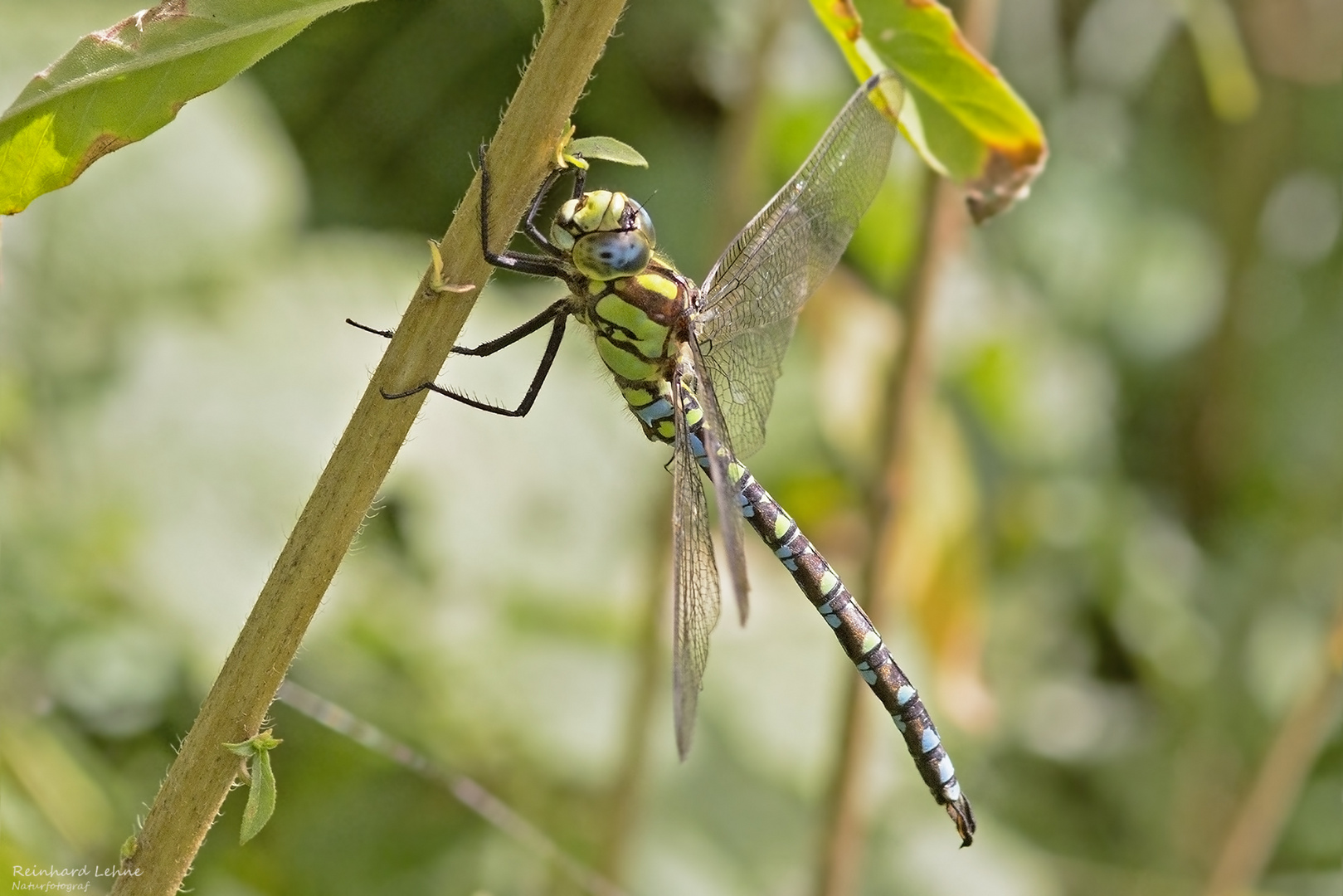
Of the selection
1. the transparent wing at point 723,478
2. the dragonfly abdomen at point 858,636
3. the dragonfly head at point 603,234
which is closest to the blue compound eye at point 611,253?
the dragonfly head at point 603,234

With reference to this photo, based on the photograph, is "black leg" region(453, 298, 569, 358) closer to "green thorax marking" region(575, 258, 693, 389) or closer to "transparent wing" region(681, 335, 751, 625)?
"green thorax marking" region(575, 258, 693, 389)

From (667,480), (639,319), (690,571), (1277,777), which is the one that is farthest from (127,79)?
(1277,777)

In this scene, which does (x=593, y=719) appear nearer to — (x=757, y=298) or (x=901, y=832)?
(x=901, y=832)

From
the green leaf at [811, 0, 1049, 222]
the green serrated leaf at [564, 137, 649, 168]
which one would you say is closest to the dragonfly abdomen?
the green leaf at [811, 0, 1049, 222]

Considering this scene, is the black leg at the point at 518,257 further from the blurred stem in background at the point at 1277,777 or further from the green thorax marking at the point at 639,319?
the blurred stem in background at the point at 1277,777

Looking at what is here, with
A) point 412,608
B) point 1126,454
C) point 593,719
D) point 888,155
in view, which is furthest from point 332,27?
point 1126,454

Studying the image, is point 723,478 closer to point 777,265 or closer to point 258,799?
point 777,265
